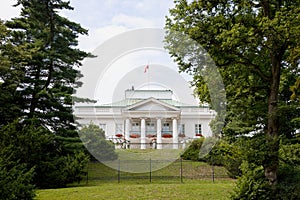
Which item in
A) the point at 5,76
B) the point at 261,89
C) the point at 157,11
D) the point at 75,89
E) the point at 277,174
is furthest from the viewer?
the point at 75,89

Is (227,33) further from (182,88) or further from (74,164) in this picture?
(74,164)

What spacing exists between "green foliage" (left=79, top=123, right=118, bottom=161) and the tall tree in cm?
931

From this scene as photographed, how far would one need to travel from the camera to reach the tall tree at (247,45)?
8227 mm

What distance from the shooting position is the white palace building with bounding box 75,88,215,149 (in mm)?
23797

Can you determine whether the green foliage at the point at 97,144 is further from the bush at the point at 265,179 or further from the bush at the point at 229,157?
the bush at the point at 265,179

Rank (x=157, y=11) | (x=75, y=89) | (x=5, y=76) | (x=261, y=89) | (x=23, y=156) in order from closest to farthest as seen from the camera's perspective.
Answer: (x=261, y=89)
(x=23, y=156)
(x=157, y=11)
(x=5, y=76)
(x=75, y=89)

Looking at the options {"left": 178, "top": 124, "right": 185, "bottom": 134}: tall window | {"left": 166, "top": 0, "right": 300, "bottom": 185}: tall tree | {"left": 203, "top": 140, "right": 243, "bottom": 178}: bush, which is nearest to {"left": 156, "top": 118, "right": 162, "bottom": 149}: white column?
{"left": 178, "top": 124, "right": 185, "bottom": 134}: tall window

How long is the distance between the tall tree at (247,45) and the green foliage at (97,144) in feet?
30.5

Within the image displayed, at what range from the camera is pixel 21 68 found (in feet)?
53.6

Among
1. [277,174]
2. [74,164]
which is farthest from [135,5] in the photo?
[277,174]

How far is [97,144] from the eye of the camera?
1862 centimetres

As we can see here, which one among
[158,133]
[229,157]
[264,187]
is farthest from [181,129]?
[264,187]

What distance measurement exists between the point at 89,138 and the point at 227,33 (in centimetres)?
1242

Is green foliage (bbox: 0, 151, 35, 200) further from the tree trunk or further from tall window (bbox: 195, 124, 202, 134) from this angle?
tall window (bbox: 195, 124, 202, 134)
